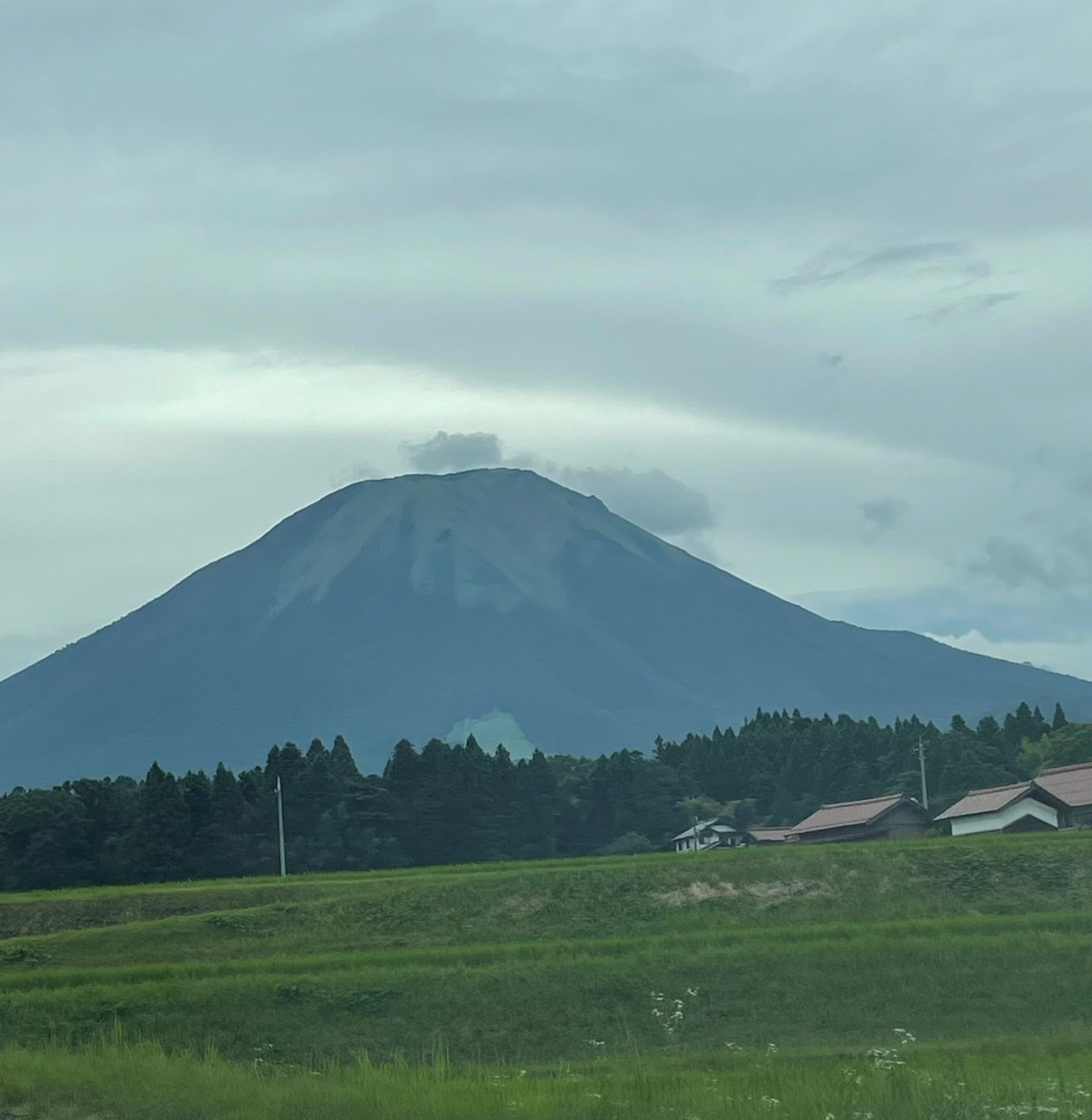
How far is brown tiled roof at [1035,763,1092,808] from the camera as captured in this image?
64.4 metres

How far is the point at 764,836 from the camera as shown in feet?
273

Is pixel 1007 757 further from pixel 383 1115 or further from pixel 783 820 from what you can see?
pixel 383 1115

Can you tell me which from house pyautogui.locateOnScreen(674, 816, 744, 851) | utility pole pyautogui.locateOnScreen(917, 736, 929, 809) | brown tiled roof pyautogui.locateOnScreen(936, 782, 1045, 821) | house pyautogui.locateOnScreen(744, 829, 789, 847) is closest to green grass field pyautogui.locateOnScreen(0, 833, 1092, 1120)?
brown tiled roof pyautogui.locateOnScreen(936, 782, 1045, 821)

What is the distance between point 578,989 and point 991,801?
39.6 meters

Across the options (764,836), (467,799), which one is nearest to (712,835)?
(764,836)

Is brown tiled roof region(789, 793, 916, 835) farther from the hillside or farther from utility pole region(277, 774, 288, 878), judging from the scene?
the hillside

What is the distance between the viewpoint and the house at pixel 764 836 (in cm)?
8182

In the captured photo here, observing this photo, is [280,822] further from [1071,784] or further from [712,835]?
[1071,784]

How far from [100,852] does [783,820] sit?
40172 mm

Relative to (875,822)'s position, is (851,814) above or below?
above

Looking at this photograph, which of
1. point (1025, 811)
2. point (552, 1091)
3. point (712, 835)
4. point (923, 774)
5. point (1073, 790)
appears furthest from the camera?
point (712, 835)

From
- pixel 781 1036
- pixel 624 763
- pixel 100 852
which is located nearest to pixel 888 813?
pixel 624 763

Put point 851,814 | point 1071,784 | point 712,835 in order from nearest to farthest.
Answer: point 1071,784 < point 851,814 < point 712,835

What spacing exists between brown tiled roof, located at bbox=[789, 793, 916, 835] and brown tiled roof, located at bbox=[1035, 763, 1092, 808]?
6.18 metres
